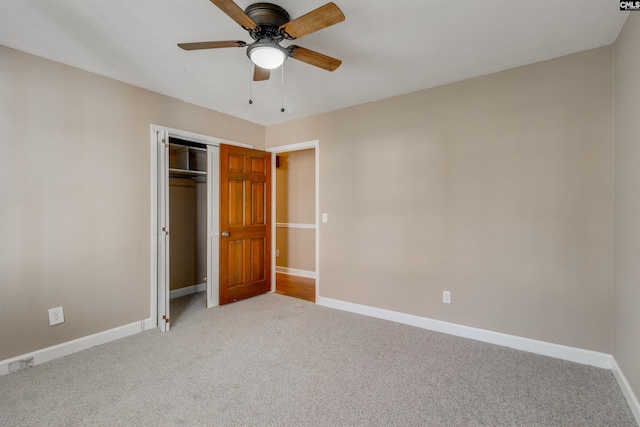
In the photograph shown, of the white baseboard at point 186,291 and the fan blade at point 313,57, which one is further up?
the fan blade at point 313,57

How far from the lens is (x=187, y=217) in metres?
4.45

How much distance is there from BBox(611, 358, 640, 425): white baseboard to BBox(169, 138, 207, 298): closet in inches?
183

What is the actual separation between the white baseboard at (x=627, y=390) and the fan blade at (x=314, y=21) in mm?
2830

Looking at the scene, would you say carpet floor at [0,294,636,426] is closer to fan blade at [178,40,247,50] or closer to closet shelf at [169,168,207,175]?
closet shelf at [169,168,207,175]

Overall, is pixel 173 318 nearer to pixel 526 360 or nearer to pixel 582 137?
pixel 526 360

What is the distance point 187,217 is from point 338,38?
11.0 feet

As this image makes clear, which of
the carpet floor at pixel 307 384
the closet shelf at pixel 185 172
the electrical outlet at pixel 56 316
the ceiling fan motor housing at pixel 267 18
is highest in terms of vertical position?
the ceiling fan motor housing at pixel 267 18

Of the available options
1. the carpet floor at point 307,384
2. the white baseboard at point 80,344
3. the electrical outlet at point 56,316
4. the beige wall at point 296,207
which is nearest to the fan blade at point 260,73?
the carpet floor at point 307,384

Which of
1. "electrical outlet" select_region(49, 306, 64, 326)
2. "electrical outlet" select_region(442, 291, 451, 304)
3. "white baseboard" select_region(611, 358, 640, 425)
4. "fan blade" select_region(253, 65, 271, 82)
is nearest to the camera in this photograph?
"white baseboard" select_region(611, 358, 640, 425)

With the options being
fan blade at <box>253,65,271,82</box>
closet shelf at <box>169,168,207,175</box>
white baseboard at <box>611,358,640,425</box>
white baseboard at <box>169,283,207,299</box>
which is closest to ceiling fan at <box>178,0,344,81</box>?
fan blade at <box>253,65,271,82</box>

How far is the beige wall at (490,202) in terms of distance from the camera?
7.87ft

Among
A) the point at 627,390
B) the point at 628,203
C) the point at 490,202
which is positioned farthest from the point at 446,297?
the point at 628,203

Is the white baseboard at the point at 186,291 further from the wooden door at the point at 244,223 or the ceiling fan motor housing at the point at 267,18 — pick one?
the ceiling fan motor housing at the point at 267,18

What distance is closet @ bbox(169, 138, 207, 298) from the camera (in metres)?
4.24
